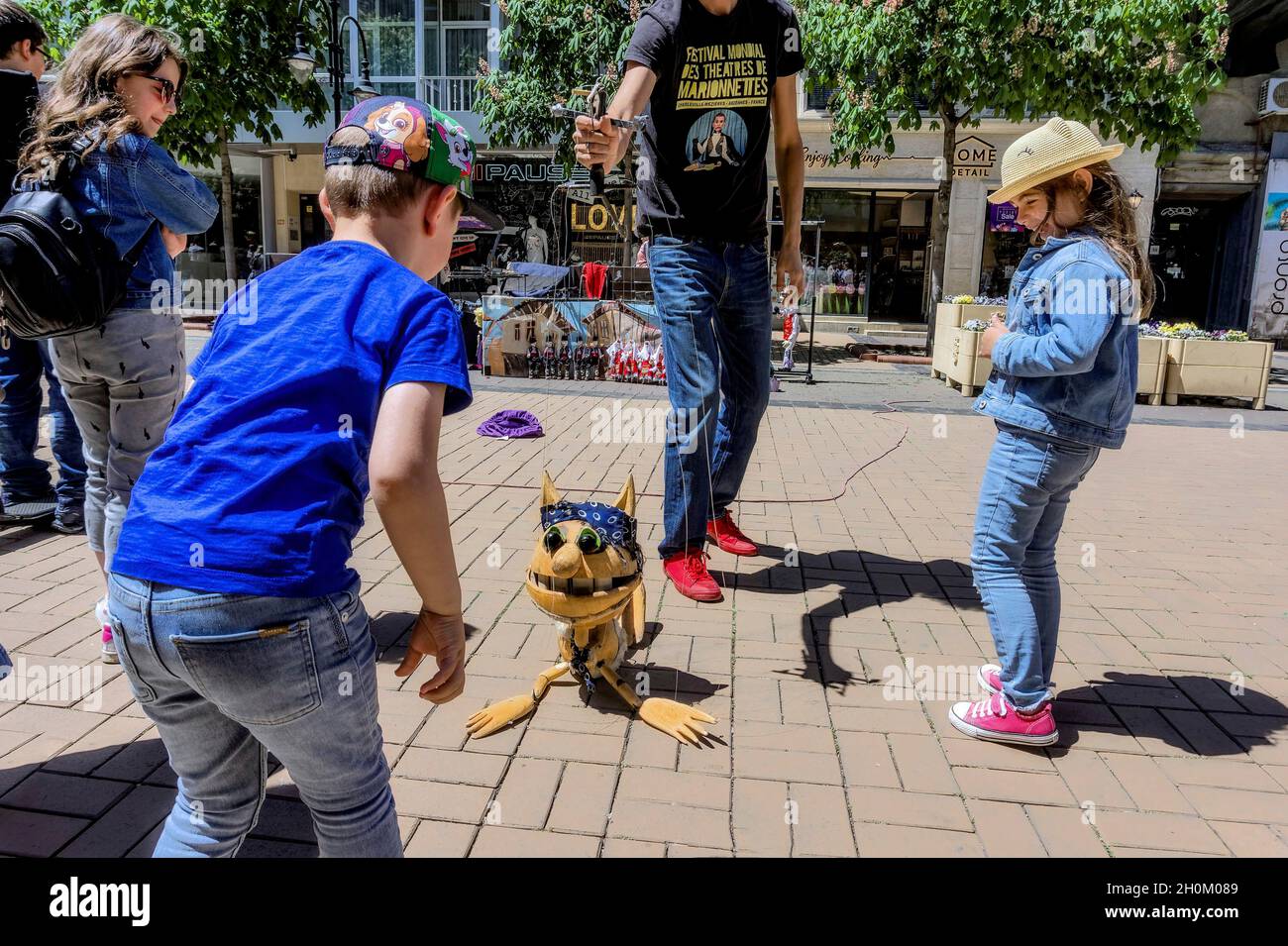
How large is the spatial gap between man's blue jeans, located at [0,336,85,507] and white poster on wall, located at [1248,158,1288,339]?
74.8 feet

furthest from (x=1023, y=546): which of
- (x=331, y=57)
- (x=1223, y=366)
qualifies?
(x=331, y=57)

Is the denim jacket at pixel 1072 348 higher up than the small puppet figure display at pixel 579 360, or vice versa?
the denim jacket at pixel 1072 348

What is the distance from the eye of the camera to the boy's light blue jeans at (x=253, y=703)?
1.38 meters

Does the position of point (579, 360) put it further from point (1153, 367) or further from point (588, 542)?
point (588, 542)

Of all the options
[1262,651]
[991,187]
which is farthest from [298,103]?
[1262,651]

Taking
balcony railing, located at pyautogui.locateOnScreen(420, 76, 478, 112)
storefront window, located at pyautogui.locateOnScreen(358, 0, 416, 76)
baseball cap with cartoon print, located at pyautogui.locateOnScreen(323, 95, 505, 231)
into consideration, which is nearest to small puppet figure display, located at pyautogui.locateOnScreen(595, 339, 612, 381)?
baseball cap with cartoon print, located at pyautogui.locateOnScreen(323, 95, 505, 231)

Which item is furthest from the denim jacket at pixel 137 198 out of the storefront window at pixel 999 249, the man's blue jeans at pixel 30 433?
the storefront window at pixel 999 249

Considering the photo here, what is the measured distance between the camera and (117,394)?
2898 mm

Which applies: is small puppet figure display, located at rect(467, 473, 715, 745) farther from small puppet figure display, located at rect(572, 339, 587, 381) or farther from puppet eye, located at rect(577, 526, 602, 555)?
small puppet figure display, located at rect(572, 339, 587, 381)

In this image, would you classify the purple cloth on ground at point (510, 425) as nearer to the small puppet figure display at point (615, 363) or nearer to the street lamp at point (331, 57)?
the small puppet figure display at point (615, 363)

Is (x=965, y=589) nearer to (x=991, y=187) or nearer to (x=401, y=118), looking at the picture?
(x=401, y=118)

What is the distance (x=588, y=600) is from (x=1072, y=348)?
149 centimetres

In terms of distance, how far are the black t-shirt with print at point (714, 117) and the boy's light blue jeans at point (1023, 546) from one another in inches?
61.3

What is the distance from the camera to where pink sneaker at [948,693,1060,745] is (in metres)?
2.63
